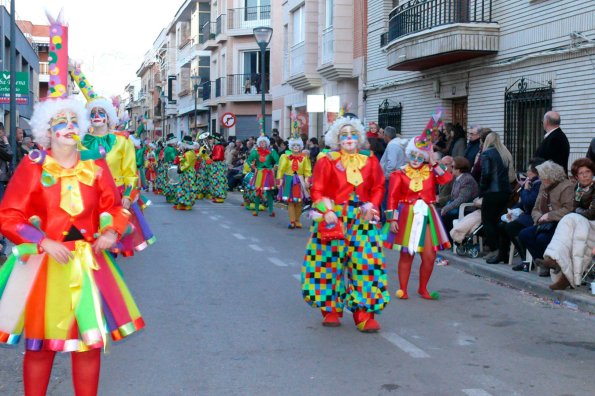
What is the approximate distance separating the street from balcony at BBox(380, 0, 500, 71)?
7.57 m

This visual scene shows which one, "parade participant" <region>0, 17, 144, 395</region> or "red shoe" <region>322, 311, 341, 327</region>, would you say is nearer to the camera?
"parade participant" <region>0, 17, 144, 395</region>

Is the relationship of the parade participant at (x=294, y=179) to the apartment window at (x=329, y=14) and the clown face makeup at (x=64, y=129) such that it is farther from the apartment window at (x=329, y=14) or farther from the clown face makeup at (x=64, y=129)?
the clown face makeup at (x=64, y=129)

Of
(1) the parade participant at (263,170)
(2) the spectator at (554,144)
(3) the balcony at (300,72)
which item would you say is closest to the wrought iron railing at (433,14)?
(1) the parade participant at (263,170)

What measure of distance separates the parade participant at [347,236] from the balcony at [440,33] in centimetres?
1061

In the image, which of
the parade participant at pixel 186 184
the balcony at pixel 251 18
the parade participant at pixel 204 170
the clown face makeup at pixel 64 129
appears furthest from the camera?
the balcony at pixel 251 18

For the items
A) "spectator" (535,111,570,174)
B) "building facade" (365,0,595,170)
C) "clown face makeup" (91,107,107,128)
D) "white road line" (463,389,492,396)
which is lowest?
"white road line" (463,389,492,396)

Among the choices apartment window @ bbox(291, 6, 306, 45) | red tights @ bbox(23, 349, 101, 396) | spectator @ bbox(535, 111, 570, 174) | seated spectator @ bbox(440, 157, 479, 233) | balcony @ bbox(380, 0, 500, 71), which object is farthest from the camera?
apartment window @ bbox(291, 6, 306, 45)

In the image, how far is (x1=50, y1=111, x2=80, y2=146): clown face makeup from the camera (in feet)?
16.2

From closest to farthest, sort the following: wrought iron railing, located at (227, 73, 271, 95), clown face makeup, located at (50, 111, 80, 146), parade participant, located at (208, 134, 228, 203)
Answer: clown face makeup, located at (50, 111, 80, 146) → parade participant, located at (208, 134, 228, 203) → wrought iron railing, located at (227, 73, 271, 95)

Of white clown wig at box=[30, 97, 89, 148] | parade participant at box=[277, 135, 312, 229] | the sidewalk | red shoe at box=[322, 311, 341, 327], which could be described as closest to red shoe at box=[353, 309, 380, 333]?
red shoe at box=[322, 311, 341, 327]

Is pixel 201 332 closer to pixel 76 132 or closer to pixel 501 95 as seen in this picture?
pixel 76 132

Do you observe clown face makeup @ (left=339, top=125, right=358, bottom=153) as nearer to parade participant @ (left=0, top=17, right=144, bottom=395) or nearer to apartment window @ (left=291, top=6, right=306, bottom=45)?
parade participant @ (left=0, top=17, right=144, bottom=395)

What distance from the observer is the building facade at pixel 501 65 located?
1491 cm

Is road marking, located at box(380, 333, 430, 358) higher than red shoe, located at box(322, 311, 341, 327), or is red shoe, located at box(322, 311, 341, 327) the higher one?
red shoe, located at box(322, 311, 341, 327)
